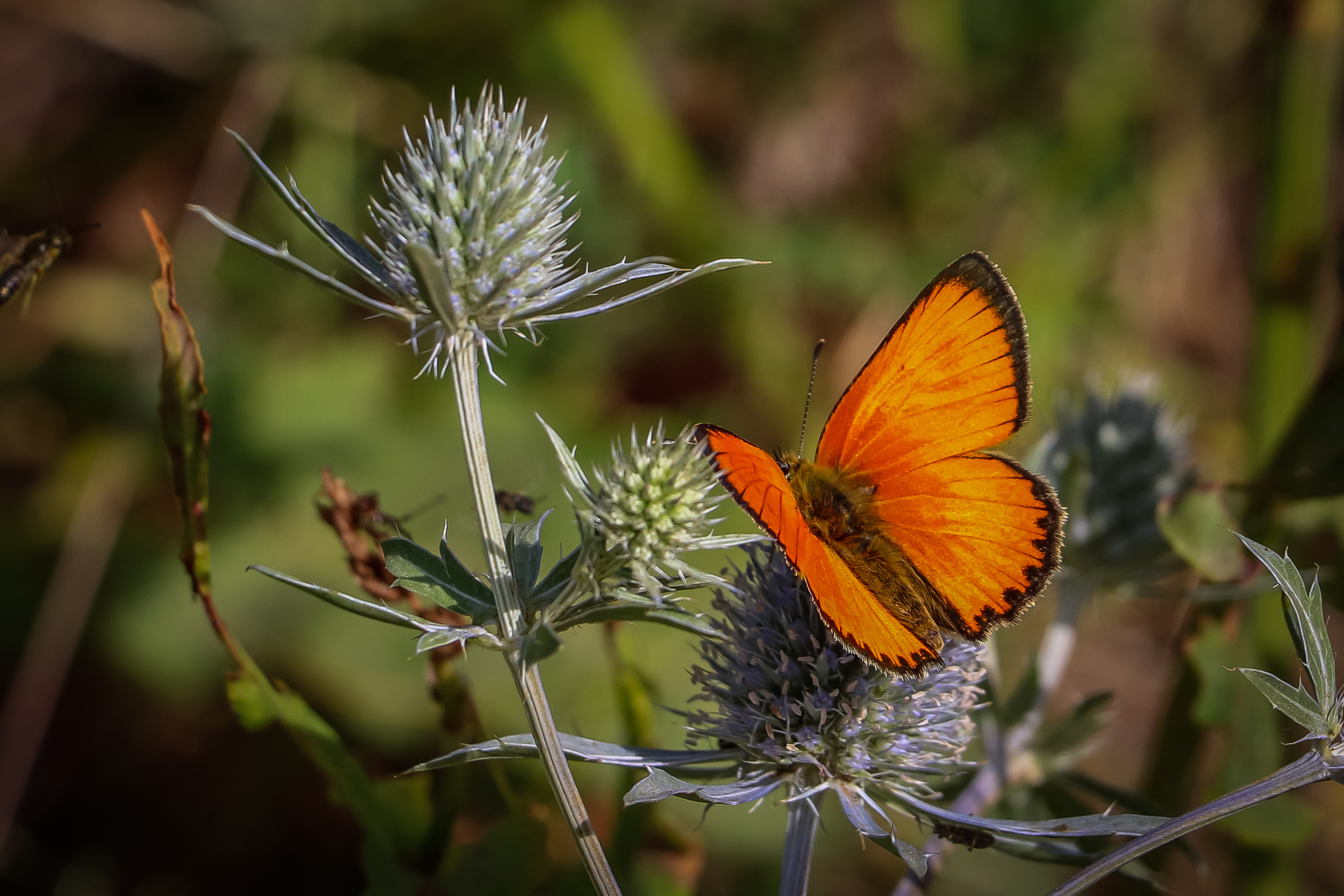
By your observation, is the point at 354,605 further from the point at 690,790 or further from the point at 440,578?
the point at 690,790

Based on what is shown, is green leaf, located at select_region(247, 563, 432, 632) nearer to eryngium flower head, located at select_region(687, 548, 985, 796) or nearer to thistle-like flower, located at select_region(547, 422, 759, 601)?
thistle-like flower, located at select_region(547, 422, 759, 601)

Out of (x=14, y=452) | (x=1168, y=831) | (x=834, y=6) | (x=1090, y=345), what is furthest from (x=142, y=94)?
(x=1168, y=831)

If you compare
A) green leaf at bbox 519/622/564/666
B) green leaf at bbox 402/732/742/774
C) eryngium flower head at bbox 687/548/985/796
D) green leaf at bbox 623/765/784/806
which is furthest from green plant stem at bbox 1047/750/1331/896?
green leaf at bbox 519/622/564/666

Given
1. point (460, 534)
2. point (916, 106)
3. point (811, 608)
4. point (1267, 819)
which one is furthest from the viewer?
point (916, 106)

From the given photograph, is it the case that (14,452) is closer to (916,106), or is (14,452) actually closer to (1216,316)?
(916,106)

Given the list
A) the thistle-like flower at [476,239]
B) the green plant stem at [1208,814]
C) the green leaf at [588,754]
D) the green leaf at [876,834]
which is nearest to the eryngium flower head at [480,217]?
the thistle-like flower at [476,239]

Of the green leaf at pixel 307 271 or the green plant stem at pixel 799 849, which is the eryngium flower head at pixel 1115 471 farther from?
the green leaf at pixel 307 271
